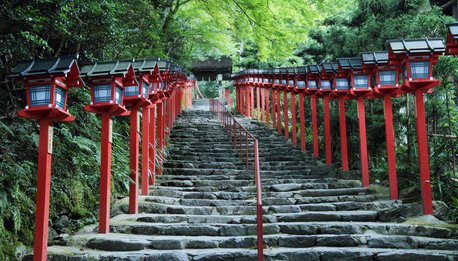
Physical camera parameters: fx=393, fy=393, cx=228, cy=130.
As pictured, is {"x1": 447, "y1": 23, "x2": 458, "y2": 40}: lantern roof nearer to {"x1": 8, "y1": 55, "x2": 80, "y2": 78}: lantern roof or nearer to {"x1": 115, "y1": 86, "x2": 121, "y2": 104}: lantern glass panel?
{"x1": 115, "y1": 86, "x2": 121, "y2": 104}: lantern glass panel

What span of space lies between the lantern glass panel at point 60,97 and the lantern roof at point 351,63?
643 cm

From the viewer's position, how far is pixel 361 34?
35.1 ft

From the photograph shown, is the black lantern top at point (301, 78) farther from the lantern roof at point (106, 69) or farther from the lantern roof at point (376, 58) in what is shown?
the lantern roof at point (106, 69)

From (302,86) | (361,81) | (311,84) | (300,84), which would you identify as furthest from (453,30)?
(300,84)

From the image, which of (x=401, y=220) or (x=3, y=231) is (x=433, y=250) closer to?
(x=401, y=220)

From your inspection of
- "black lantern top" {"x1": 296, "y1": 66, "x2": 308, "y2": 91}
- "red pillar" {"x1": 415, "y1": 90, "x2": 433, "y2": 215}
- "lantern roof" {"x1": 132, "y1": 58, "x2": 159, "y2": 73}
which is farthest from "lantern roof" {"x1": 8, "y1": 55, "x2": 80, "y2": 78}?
"black lantern top" {"x1": 296, "y1": 66, "x2": 308, "y2": 91}

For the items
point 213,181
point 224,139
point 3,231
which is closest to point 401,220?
point 213,181

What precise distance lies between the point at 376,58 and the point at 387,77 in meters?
0.46

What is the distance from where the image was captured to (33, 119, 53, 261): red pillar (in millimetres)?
4855

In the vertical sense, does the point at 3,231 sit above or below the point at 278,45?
below

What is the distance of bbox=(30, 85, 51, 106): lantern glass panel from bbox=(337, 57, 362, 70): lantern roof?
6.67 m

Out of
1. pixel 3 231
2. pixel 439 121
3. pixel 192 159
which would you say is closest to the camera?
pixel 3 231

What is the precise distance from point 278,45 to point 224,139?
3.81 metres

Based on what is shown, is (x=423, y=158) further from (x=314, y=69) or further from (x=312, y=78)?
(x=312, y=78)
